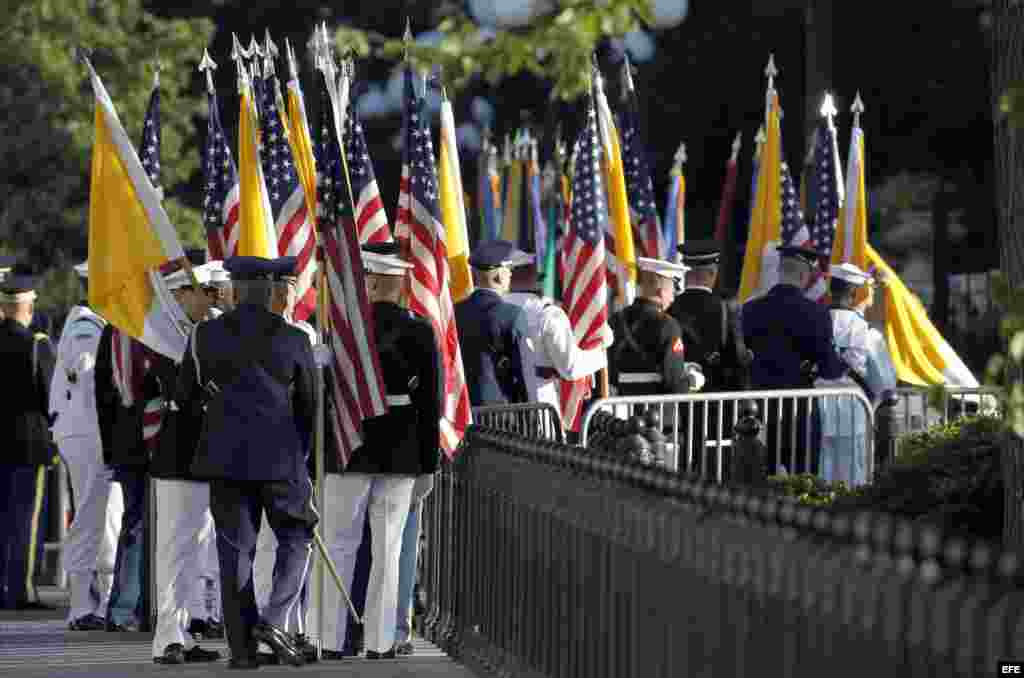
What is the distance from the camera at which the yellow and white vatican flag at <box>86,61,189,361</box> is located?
472 inches

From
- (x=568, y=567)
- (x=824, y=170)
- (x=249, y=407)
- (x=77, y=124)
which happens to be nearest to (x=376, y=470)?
(x=249, y=407)

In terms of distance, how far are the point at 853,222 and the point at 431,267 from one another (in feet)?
22.0

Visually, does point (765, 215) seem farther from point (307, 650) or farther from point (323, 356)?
point (307, 650)

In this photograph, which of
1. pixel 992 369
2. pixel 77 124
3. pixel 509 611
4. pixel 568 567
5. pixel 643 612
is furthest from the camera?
pixel 77 124

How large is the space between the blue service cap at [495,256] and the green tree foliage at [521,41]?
16.1 feet

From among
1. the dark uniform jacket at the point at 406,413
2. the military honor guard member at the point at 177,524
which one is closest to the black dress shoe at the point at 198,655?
the military honor guard member at the point at 177,524

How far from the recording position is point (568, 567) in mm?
9031

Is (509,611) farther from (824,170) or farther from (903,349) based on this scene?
(824,170)

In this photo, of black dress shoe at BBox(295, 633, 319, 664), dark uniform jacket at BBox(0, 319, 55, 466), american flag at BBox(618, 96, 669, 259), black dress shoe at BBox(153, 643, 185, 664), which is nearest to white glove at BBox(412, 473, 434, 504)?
black dress shoe at BBox(295, 633, 319, 664)

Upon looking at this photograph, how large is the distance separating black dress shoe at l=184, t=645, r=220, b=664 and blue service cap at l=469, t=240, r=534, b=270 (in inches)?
135

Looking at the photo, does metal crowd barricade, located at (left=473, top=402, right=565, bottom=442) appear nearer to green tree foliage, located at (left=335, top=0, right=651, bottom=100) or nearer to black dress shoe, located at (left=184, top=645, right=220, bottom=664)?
black dress shoe, located at (left=184, top=645, right=220, bottom=664)

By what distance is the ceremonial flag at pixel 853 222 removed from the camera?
730 inches

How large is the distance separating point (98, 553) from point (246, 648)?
10.1ft

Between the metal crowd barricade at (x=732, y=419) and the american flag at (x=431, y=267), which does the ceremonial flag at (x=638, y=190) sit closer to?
the metal crowd barricade at (x=732, y=419)
